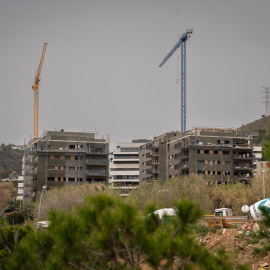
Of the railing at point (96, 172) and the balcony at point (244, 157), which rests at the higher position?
the balcony at point (244, 157)

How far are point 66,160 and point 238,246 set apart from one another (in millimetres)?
74146

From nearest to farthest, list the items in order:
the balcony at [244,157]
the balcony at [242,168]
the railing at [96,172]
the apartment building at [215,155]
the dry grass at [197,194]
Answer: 1. the dry grass at [197,194]
2. the apartment building at [215,155]
3. the balcony at [242,168]
4. the balcony at [244,157]
5. the railing at [96,172]

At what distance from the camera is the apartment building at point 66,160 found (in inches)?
4392

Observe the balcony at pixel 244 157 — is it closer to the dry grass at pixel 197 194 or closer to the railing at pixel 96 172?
the railing at pixel 96 172

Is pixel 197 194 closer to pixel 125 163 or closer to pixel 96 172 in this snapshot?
pixel 96 172

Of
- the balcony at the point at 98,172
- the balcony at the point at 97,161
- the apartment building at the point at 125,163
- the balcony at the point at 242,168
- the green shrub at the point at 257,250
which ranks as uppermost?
the apartment building at the point at 125,163

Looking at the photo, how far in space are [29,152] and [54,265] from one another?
339 ft

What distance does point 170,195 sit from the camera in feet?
216

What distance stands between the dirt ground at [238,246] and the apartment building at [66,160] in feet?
221

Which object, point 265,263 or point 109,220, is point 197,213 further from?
point 265,263

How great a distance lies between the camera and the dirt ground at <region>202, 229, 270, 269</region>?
39125 mm

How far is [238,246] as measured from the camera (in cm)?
4169

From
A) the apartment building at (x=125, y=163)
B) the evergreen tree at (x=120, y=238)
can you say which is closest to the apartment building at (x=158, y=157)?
the apartment building at (x=125, y=163)

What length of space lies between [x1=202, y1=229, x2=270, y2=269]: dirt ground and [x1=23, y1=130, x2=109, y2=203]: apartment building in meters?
67.2
